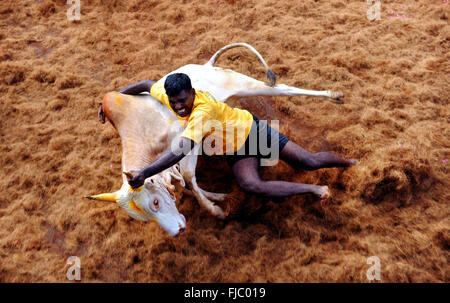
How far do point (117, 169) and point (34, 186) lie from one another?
0.73 meters

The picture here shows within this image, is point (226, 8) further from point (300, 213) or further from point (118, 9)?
point (300, 213)

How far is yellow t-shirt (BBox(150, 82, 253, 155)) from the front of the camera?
217 cm

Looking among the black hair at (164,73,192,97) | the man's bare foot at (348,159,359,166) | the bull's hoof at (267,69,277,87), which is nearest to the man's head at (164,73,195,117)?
the black hair at (164,73,192,97)

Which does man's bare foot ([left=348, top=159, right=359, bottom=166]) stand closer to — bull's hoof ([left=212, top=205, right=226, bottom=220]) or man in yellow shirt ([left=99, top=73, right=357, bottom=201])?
man in yellow shirt ([left=99, top=73, right=357, bottom=201])

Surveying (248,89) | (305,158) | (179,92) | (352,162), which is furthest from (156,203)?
(352,162)

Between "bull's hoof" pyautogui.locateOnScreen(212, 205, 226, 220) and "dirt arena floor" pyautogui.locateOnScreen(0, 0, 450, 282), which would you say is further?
"bull's hoof" pyautogui.locateOnScreen(212, 205, 226, 220)

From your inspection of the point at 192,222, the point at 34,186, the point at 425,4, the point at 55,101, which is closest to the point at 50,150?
the point at 34,186

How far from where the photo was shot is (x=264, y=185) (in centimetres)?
258

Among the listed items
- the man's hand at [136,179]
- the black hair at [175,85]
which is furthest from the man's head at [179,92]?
the man's hand at [136,179]

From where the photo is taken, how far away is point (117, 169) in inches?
127

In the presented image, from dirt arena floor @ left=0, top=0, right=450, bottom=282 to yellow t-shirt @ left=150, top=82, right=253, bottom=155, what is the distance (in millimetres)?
552

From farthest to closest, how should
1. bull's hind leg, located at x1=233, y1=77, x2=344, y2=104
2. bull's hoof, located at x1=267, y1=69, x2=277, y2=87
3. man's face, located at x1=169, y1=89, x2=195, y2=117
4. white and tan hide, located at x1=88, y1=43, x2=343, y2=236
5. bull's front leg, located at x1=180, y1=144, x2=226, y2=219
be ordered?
bull's hind leg, located at x1=233, y1=77, x2=344, y2=104 → bull's hoof, located at x1=267, y1=69, x2=277, y2=87 → bull's front leg, located at x1=180, y1=144, x2=226, y2=219 → white and tan hide, located at x1=88, y1=43, x2=343, y2=236 → man's face, located at x1=169, y1=89, x2=195, y2=117

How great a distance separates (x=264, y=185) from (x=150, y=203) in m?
0.83

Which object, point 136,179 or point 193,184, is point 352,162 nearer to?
point 193,184
